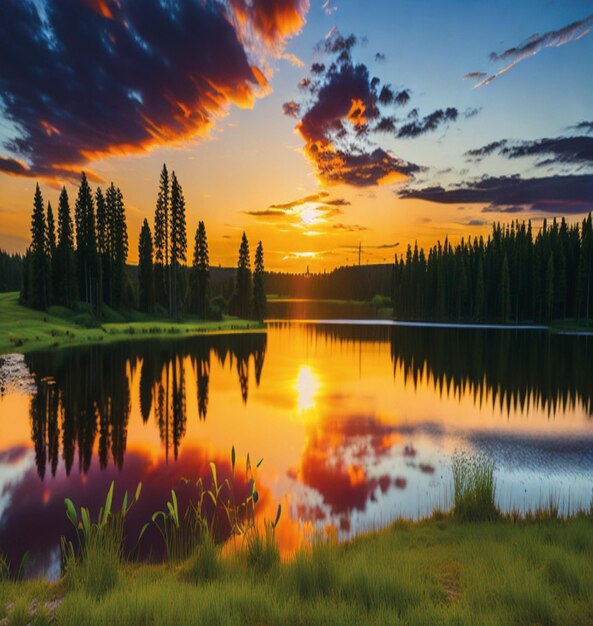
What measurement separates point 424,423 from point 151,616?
1545 cm

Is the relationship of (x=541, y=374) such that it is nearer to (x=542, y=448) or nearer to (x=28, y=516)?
(x=542, y=448)

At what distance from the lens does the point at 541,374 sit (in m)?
30.6

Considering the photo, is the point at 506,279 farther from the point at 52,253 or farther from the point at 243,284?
the point at 52,253

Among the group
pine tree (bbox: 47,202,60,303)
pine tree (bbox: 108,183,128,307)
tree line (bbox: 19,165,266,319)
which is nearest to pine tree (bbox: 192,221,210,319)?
tree line (bbox: 19,165,266,319)

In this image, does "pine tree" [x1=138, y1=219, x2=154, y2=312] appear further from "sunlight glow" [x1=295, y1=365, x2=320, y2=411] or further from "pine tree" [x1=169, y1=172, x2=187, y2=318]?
"sunlight glow" [x1=295, y1=365, x2=320, y2=411]

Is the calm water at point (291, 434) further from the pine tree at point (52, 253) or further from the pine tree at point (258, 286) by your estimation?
the pine tree at point (258, 286)

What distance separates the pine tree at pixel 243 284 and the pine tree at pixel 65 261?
3352 cm

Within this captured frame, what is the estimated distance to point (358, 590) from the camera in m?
5.21

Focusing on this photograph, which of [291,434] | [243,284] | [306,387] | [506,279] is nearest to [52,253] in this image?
[243,284]

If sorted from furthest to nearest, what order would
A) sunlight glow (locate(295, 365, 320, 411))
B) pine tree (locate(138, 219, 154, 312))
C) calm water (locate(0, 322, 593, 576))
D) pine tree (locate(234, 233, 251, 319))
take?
1. pine tree (locate(234, 233, 251, 319))
2. pine tree (locate(138, 219, 154, 312))
3. sunlight glow (locate(295, 365, 320, 411))
4. calm water (locate(0, 322, 593, 576))

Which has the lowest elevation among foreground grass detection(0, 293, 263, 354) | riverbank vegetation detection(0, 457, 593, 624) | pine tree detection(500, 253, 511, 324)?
foreground grass detection(0, 293, 263, 354)

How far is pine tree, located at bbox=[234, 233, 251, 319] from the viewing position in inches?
3676

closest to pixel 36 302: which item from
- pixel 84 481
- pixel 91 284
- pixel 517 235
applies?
pixel 91 284

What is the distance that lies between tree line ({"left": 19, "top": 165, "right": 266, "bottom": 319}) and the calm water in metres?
44.4
